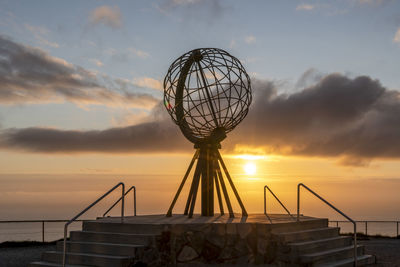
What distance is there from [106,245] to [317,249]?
4.89 metres

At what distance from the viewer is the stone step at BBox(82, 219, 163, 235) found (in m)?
10.0

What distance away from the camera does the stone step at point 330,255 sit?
32.1 ft

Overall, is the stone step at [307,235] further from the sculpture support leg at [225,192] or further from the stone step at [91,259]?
the stone step at [91,259]

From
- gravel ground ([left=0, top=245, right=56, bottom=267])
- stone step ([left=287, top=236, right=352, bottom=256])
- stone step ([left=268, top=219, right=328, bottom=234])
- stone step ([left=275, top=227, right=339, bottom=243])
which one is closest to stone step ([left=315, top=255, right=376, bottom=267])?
stone step ([left=287, top=236, right=352, bottom=256])

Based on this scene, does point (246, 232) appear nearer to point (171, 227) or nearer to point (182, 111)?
point (171, 227)

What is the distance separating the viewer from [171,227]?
32.7ft

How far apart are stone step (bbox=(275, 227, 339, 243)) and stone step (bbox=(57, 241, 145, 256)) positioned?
3.14 m

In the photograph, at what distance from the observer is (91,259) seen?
984 cm

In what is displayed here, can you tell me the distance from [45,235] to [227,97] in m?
8.07

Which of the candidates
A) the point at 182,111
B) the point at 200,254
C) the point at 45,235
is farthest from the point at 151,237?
the point at 45,235

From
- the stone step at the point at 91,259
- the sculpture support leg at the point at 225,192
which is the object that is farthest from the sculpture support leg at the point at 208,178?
the stone step at the point at 91,259

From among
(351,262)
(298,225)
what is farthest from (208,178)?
(351,262)

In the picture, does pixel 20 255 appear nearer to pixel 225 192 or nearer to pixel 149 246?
pixel 149 246

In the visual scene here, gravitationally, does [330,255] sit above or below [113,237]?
below
